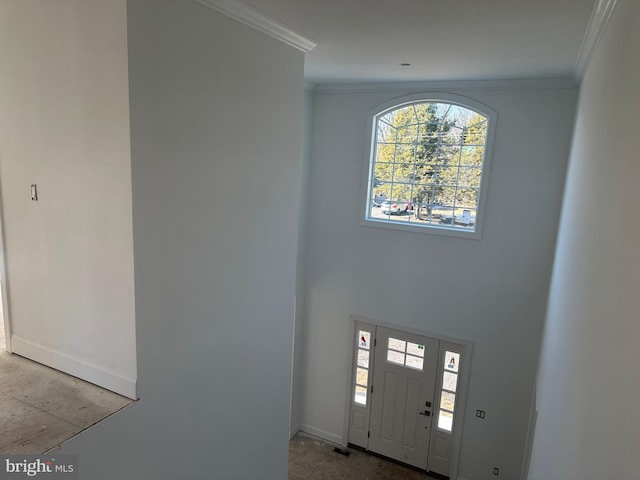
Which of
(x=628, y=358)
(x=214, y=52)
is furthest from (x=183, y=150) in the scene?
(x=628, y=358)

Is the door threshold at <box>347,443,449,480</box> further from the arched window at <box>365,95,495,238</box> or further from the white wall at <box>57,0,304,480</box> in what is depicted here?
the arched window at <box>365,95,495,238</box>

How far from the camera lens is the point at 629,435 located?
0.99m

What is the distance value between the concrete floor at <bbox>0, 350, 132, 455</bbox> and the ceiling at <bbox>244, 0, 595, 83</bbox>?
7.86 ft

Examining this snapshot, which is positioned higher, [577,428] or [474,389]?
[577,428]

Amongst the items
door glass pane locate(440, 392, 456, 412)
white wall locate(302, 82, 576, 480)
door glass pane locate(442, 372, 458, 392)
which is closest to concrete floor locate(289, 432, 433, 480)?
white wall locate(302, 82, 576, 480)

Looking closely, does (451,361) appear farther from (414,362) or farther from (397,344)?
(397,344)

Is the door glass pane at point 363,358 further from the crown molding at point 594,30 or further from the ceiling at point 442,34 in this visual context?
the crown molding at point 594,30

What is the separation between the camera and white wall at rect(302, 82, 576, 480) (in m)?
4.66

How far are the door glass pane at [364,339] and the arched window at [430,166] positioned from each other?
152 centimetres

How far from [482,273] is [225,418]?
3323 mm

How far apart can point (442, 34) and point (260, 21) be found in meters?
1.30

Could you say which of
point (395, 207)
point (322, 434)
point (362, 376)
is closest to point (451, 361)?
point (362, 376)

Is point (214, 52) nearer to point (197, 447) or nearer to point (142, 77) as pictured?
point (142, 77)

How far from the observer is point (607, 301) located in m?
1.43
